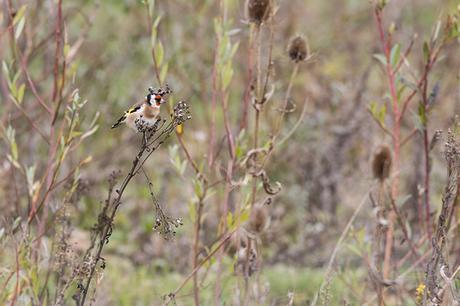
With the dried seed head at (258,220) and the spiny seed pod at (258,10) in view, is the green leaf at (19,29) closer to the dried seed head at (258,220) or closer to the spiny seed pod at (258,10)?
the spiny seed pod at (258,10)

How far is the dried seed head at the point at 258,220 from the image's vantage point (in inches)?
112

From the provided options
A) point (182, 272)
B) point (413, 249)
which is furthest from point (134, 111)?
point (182, 272)

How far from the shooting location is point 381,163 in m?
3.10

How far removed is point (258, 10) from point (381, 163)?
0.71 m

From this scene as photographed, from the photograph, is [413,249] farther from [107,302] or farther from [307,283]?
[107,302]

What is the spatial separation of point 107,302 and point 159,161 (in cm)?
273

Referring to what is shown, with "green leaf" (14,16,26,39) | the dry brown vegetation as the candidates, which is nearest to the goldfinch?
the dry brown vegetation

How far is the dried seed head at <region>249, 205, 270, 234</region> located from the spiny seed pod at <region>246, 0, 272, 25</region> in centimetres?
59

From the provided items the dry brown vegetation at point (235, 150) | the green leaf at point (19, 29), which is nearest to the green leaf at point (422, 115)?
the dry brown vegetation at point (235, 150)

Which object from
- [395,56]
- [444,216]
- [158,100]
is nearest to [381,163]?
[395,56]

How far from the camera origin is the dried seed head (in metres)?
2.85

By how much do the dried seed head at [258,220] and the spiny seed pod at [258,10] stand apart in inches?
23.3

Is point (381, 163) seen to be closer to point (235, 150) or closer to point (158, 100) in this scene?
point (235, 150)

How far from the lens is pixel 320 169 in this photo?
5.32 meters
